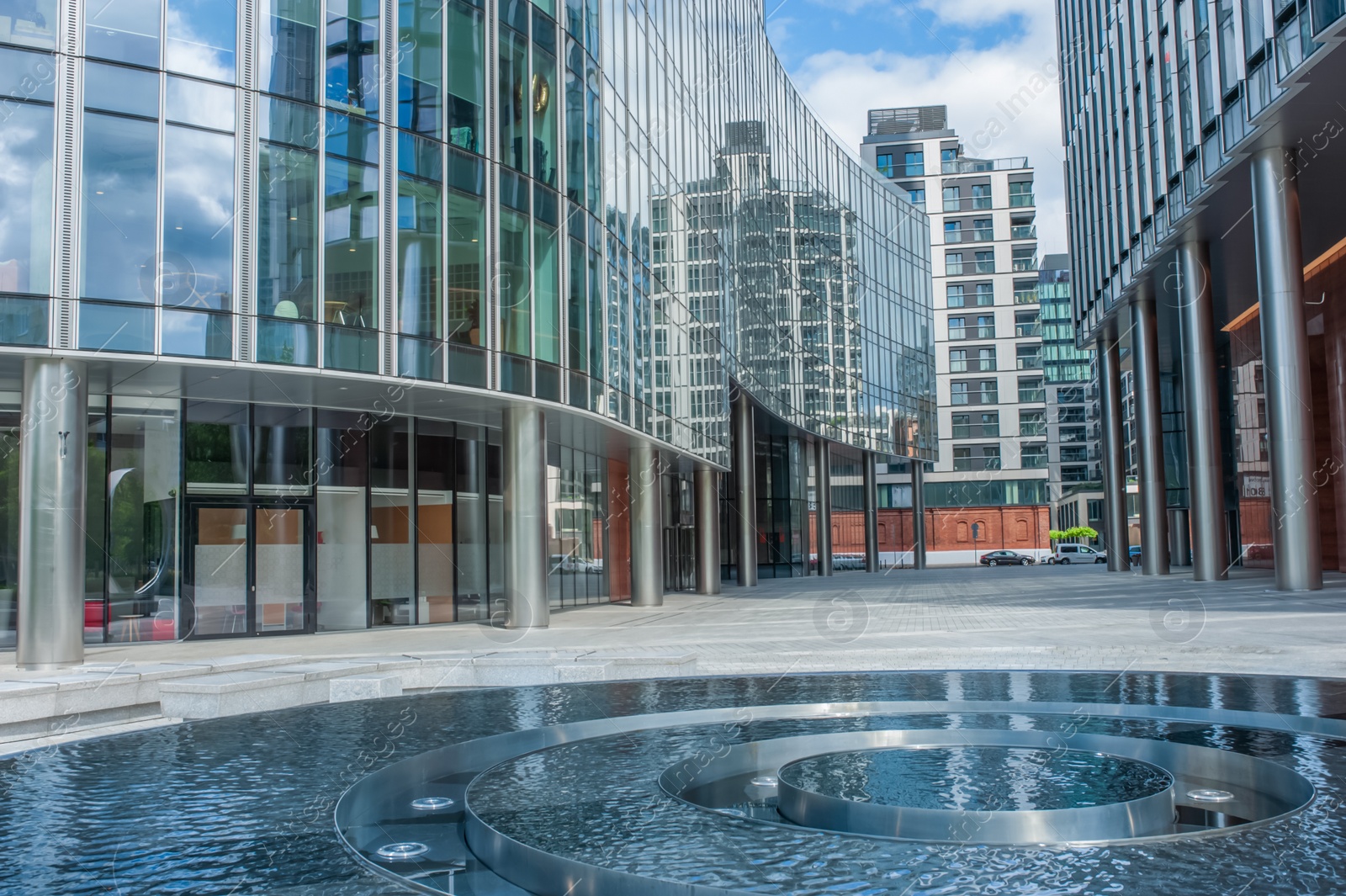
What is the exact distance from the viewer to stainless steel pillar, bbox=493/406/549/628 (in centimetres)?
2252

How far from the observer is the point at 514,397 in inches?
862

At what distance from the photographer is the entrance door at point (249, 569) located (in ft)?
68.1

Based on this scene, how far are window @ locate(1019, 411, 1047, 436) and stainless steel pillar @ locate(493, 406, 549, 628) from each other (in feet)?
273

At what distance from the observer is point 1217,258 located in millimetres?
35562

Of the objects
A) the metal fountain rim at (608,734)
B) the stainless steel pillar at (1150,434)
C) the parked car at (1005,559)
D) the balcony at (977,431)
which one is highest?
the balcony at (977,431)

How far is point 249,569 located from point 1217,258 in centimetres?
3034

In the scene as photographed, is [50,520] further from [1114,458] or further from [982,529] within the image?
[982,529]

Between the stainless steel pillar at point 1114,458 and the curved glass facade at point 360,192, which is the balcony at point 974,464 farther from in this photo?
the curved glass facade at point 360,192

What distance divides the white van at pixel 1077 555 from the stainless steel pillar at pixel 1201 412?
40.8 metres

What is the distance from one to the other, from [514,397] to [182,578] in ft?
22.8

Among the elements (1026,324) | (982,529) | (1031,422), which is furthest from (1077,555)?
(1026,324)

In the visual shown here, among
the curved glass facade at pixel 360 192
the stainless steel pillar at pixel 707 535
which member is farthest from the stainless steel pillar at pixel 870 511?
the curved glass facade at pixel 360 192

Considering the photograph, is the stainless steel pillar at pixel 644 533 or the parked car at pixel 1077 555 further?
the parked car at pixel 1077 555

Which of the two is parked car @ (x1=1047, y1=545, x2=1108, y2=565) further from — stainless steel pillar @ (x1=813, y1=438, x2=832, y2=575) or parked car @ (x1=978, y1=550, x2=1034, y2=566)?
stainless steel pillar @ (x1=813, y1=438, x2=832, y2=575)
